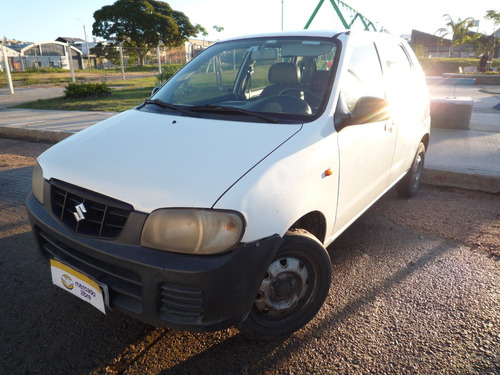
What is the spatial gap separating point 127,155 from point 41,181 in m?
0.60

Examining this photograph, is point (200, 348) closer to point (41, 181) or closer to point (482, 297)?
point (41, 181)

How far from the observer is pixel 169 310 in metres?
1.81

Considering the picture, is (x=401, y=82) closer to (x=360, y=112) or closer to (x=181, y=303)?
(x=360, y=112)

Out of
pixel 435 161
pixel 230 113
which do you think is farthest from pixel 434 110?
pixel 230 113

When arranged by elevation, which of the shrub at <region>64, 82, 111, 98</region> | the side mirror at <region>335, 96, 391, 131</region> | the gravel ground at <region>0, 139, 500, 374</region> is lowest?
the gravel ground at <region>0, 139, 500, 374</region>

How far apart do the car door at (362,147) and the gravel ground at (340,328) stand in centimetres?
51

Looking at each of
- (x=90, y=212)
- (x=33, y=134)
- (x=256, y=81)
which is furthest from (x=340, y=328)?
(x=33, y=134)

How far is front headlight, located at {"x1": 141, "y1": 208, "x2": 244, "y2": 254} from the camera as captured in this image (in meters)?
1.76

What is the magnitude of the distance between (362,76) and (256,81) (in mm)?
842

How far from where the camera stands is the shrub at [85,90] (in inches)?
519

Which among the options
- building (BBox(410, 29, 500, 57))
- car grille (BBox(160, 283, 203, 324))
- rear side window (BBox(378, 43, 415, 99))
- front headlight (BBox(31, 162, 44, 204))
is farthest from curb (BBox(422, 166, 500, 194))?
building (BBox(410, 29, 500, 57))

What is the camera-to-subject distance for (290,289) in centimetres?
218

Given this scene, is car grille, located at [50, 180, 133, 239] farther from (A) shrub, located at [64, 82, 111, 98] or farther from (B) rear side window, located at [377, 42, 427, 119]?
(A) shrub, located at [64, 82, 111, 98]

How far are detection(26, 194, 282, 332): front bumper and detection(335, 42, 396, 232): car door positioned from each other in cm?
92
